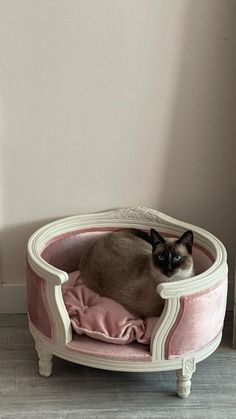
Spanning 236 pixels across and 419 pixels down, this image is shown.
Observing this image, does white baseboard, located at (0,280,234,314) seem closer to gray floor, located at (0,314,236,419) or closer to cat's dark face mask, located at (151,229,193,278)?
gray floor, located at (0,314,236,419)

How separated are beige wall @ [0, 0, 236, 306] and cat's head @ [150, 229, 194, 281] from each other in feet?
1.19

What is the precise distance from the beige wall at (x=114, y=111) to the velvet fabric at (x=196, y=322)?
0.51 metres

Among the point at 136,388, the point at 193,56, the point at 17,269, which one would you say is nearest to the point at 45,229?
the point at 17,269

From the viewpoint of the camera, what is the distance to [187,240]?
2078 mm

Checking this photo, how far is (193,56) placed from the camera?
2.22 meters

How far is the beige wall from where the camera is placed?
2.15 m

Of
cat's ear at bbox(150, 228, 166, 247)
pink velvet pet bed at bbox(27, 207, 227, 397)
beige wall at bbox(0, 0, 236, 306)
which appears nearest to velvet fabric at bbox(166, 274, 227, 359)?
pink velvet pet bed at bbox(27, 207, 227, 397)

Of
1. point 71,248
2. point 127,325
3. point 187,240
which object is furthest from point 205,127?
point 127,325

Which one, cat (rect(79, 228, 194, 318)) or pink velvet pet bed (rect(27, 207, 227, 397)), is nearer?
pink velvet pet bed (rect(27, 207, 227, 397))

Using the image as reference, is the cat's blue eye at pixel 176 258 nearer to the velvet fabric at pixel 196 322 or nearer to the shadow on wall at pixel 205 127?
the velvet fabric at pixel 196 322

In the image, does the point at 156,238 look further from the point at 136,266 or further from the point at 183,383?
the point at 183,383

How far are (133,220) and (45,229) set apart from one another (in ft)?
1.10

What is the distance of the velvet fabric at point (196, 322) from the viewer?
75.9 inches

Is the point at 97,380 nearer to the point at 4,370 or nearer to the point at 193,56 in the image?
the point at 4,370
